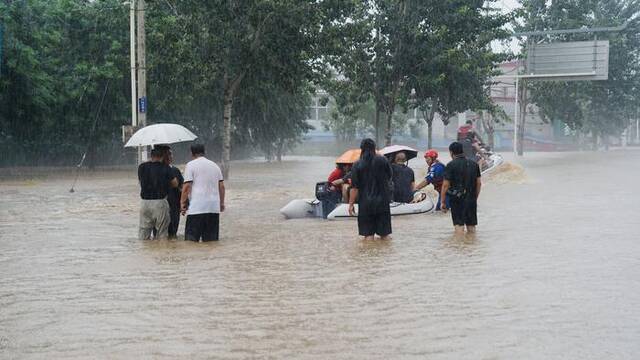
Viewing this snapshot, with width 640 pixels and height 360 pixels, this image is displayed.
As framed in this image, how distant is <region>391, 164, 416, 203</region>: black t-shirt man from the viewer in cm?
1841

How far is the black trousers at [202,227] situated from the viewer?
14.3 m

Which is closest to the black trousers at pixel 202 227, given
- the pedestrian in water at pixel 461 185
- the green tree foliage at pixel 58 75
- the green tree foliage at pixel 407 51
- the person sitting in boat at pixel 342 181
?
the pedestrian in water at pixel 461 185

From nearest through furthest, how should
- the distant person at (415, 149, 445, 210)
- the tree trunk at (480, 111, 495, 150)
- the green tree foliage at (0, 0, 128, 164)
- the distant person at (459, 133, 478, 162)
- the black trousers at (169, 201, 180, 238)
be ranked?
the black trousers at (169, 201, 180, 238) → the distant person at (415, 149, 445, 210) → the distant person at (459, 133, 478, 162) → the green tree foliage at (0, 0, 128, 164) → the tree trunk at (480, 111, 495, 150)

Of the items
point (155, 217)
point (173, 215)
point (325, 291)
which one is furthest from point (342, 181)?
point (325, 291)

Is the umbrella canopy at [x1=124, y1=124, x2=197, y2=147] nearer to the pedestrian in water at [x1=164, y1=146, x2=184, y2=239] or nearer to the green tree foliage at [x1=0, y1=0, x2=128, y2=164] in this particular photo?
the pedestrian in water at [x1=164, y1=146, x2=184, y2=239]

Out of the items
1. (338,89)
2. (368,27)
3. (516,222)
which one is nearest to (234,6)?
(368,27)

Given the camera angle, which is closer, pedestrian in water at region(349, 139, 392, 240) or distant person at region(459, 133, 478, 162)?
pedestrian in water at region(349, 139, 392, 240)

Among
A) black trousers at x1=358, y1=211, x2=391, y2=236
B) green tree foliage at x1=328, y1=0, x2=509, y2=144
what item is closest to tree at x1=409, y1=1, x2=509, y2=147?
green tree foliage at x1=328, y1=0, x2=509, y2=144

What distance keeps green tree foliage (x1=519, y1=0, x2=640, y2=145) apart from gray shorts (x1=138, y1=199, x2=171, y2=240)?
46357 millimetres

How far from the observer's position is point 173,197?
14789 mm

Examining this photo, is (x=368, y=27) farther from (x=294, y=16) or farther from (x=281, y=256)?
(x=281, y=256)

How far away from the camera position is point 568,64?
182 feet

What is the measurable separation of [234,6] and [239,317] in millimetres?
24227

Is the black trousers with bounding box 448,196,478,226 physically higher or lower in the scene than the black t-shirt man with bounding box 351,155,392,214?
lower
